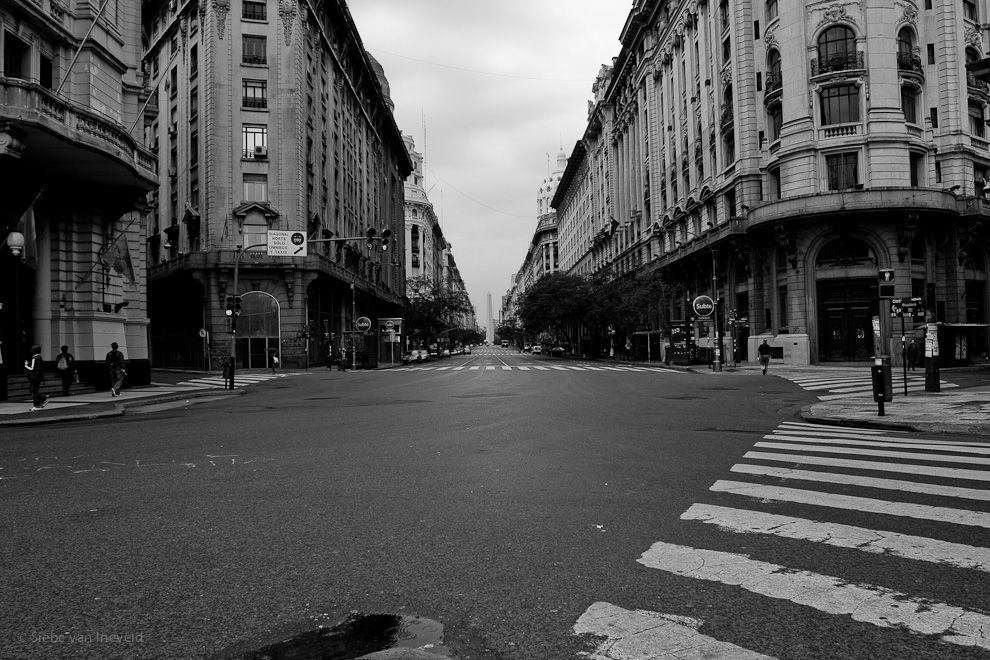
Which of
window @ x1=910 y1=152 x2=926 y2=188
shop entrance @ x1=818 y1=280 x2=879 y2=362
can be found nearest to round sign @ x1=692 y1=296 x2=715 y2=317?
shop entrance @ x1=818 y1=280 x2=879 y2=362

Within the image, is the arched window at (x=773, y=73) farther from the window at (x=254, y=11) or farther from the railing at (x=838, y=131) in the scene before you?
the window at (x=254, y=11)

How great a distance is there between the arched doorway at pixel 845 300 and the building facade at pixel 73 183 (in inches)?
1397

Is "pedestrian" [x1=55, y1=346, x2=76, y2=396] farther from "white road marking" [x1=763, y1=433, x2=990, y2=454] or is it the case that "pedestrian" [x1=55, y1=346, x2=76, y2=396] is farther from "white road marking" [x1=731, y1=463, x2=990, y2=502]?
"white road marking" [x1=731, y1=463, x2=990, y2=502]

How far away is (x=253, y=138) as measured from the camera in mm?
45344

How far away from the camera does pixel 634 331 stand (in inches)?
2359

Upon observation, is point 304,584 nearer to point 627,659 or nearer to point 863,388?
point 627,659

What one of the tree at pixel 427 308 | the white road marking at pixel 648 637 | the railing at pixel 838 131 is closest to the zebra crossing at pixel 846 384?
the railing at pixel 838 131

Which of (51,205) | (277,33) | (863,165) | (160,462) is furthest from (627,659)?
(277,33)

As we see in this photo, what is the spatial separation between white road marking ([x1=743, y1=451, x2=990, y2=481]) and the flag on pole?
922 inches

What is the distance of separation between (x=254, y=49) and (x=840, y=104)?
37.7 m

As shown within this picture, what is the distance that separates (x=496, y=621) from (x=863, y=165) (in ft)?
137

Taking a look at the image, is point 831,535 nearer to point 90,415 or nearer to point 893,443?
point 893,443

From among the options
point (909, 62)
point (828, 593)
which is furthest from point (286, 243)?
point (909, 62)

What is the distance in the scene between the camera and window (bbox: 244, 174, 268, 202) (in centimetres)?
4503
